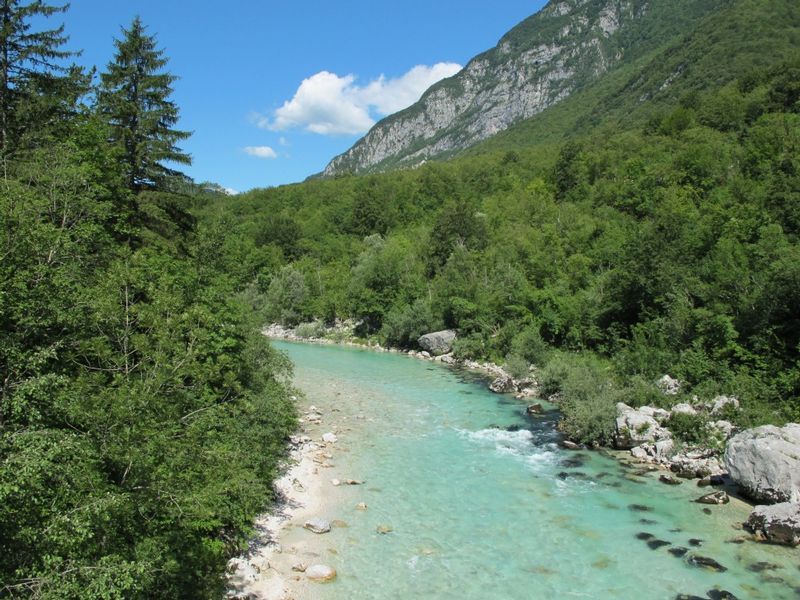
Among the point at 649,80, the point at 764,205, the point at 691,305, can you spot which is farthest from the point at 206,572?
the point at 649,80

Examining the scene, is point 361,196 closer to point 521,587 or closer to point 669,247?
point 669,247

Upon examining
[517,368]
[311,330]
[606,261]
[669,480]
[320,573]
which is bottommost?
[320,573]

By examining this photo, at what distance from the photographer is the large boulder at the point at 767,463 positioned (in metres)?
13.6

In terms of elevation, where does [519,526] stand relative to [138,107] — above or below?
below

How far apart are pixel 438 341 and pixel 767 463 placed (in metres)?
28.2

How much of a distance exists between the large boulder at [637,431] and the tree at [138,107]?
18.6 meters

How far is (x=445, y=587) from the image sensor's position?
417 inches

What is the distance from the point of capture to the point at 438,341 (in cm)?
4131

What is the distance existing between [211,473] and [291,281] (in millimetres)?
53915

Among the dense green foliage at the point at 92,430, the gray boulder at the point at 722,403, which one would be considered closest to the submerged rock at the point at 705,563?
the gray boulder at the point at 722,403

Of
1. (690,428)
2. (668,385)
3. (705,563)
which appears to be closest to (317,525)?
(705,563)

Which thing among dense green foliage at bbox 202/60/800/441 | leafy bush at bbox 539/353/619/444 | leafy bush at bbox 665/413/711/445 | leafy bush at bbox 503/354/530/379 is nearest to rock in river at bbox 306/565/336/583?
leafy bush at bbox 539/353/619/444

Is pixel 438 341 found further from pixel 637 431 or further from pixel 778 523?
pixel 778 523

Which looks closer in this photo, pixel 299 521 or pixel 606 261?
pixel 299 521
